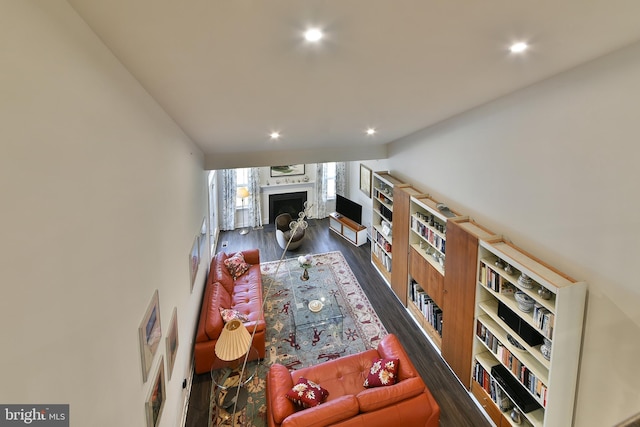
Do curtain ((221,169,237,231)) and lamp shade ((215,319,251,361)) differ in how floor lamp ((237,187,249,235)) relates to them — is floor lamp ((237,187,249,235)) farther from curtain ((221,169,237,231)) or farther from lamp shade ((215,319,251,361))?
lamp shade ((215,319,251,361))

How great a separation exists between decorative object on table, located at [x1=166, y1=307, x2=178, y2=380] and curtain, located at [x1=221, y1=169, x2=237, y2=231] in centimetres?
609

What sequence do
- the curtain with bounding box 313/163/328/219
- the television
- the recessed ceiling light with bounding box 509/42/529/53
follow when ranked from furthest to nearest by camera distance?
the curtain with bounding box 313/163/328/219, the television, the recessed ceiling light with bounding box 509/42/529/53

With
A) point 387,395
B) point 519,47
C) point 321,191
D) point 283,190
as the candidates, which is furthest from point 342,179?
point 519,47

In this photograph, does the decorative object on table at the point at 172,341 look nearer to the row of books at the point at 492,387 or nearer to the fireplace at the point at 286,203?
the row of books at the point at 492,387

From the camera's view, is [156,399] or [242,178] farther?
[242,178]

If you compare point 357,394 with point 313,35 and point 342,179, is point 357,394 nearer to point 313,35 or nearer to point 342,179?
point 313,35

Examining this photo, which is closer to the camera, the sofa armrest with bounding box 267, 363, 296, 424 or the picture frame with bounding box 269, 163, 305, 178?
the sofa armrest with bounding box 267, 363, 296, 424

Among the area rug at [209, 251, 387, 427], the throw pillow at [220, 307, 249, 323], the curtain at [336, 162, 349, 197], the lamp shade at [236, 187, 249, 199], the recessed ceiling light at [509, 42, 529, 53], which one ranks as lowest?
the area rug at [209, 251, 387, 427]

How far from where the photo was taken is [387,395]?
10.2 ft

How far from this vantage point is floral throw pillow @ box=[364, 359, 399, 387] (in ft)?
11.7

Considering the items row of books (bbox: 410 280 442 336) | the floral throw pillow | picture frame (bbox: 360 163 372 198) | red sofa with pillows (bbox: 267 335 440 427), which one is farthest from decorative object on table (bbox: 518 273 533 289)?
picture frame (bbox: 360 163 372 198)

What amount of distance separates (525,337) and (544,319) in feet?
1.16

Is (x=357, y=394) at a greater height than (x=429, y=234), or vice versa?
(x=429, y=234)

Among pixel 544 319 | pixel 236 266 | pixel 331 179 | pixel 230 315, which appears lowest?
pixel 230 315
